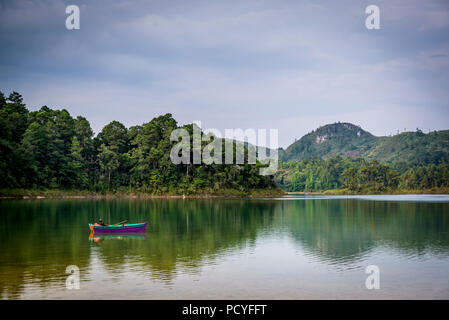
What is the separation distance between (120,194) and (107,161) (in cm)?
960

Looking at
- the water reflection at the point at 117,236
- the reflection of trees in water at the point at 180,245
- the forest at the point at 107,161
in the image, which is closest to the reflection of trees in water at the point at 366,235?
the reflection of trees in water at the point at 180,245

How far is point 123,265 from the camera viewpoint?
1958cm

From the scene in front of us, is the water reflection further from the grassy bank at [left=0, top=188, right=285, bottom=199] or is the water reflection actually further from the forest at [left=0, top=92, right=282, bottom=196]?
the forest at [left=0, top=92, right=282, bottom=196]

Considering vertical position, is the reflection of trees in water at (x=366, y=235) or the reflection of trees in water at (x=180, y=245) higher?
the reflection of trees in water at (x=180, y=245)

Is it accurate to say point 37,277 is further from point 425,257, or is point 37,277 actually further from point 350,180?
point 350,180

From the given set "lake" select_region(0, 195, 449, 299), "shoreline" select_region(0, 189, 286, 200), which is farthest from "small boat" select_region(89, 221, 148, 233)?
"shoreline" select_region(0, 189, 286, 200)

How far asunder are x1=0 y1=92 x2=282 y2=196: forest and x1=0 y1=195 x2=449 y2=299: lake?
56659mm

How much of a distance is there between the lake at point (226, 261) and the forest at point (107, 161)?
186ft

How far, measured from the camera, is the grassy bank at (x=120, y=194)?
266 ft

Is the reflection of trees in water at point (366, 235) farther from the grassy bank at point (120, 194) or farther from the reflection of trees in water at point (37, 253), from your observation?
the grassy bank at point (120, 194)

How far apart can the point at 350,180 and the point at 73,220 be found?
12276 cm
